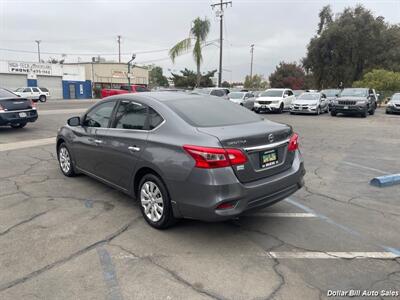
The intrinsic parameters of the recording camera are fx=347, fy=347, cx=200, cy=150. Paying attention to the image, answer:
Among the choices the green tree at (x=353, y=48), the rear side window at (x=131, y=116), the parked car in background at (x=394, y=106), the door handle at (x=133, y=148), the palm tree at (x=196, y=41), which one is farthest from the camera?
the green tree at (x=353, y=48)

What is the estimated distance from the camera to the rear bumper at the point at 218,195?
3500 millimetres

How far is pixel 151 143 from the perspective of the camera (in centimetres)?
405

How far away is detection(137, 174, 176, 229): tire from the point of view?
394 cm

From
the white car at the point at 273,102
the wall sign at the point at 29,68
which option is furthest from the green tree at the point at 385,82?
the wall sign at the point at 29,68

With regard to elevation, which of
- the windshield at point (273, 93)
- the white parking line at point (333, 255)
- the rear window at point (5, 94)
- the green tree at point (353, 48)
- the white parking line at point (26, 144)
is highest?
the green tree at point (353, 48)

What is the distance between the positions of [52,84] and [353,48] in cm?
4089

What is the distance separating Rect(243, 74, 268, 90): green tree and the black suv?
213 feet

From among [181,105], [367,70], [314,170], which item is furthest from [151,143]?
[367,70]

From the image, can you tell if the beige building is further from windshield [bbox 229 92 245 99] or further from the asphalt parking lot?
the asphalt parking lot

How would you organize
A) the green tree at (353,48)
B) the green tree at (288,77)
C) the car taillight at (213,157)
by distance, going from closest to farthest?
the car taillight at (213,157) < the green tree at (353,48) < the green tree at (288,77)

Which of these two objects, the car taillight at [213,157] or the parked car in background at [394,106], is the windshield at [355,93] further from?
the car taillight at [213,157]

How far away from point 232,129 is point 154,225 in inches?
58.5

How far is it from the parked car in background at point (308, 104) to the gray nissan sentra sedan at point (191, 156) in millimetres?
17805

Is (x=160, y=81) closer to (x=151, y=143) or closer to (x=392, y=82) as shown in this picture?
(x=392, y=82)
